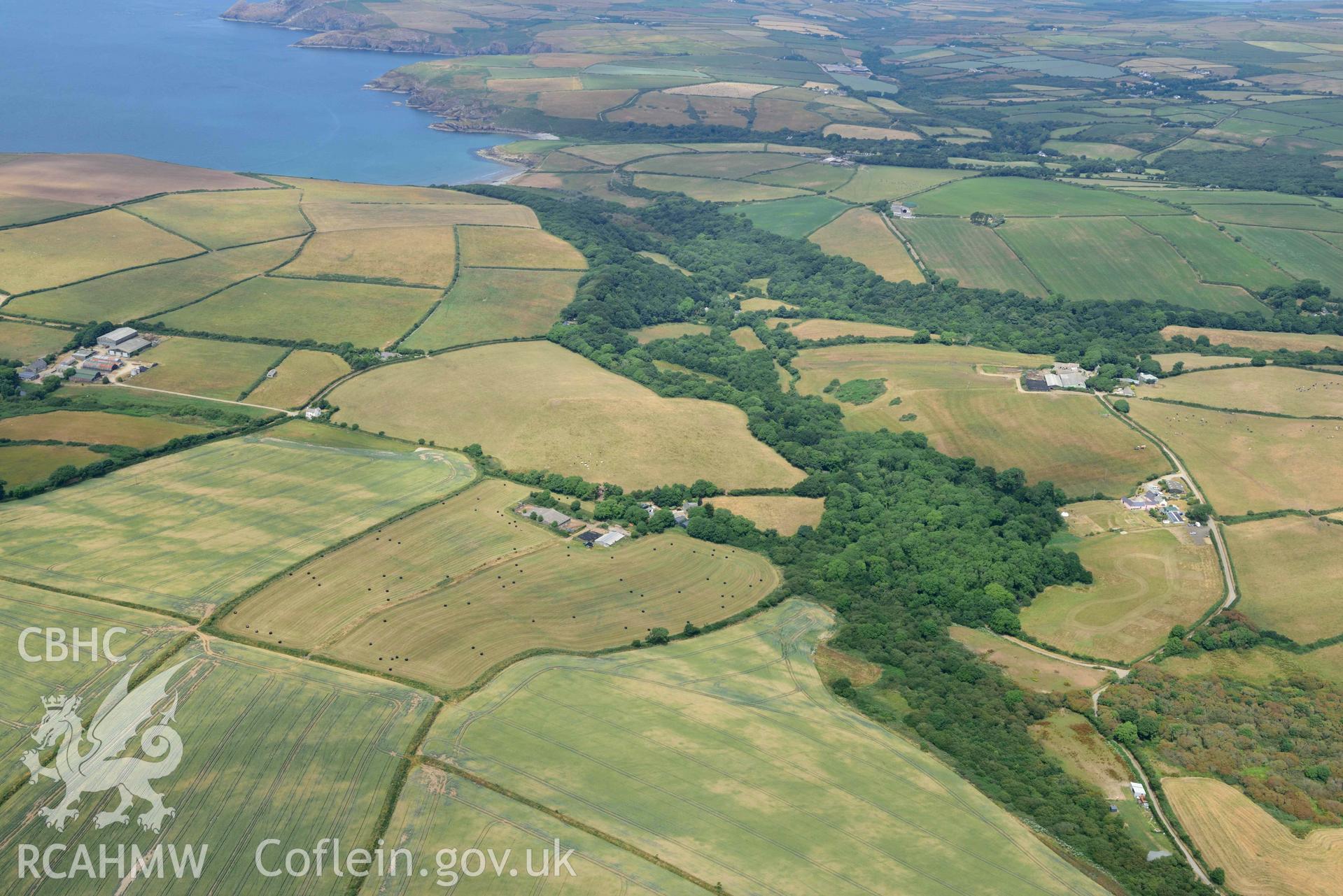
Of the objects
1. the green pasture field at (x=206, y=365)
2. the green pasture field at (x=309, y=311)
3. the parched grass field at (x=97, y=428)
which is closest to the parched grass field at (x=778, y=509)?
the green pasture field at (x=309, y=311)

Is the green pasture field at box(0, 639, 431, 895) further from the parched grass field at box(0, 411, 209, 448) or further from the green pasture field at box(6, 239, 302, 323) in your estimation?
the green pasture field at box(6, 239, 302, 323)

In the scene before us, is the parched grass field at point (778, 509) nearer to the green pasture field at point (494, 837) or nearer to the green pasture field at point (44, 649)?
the green pasture field at point (494, 837)

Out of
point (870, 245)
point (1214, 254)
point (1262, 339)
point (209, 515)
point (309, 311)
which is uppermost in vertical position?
point (1214, 254)

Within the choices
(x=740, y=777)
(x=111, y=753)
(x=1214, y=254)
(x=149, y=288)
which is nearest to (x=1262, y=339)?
(x=1214, y=254)

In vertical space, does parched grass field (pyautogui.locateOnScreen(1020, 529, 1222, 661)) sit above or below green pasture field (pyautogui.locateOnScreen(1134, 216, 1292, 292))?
below

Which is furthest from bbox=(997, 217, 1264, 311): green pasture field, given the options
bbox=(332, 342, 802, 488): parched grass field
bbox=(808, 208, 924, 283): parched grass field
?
bbox=(332, 342, 802, 488): parched grass field

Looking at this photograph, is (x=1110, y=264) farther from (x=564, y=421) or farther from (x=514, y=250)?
(x=564, y=421)
